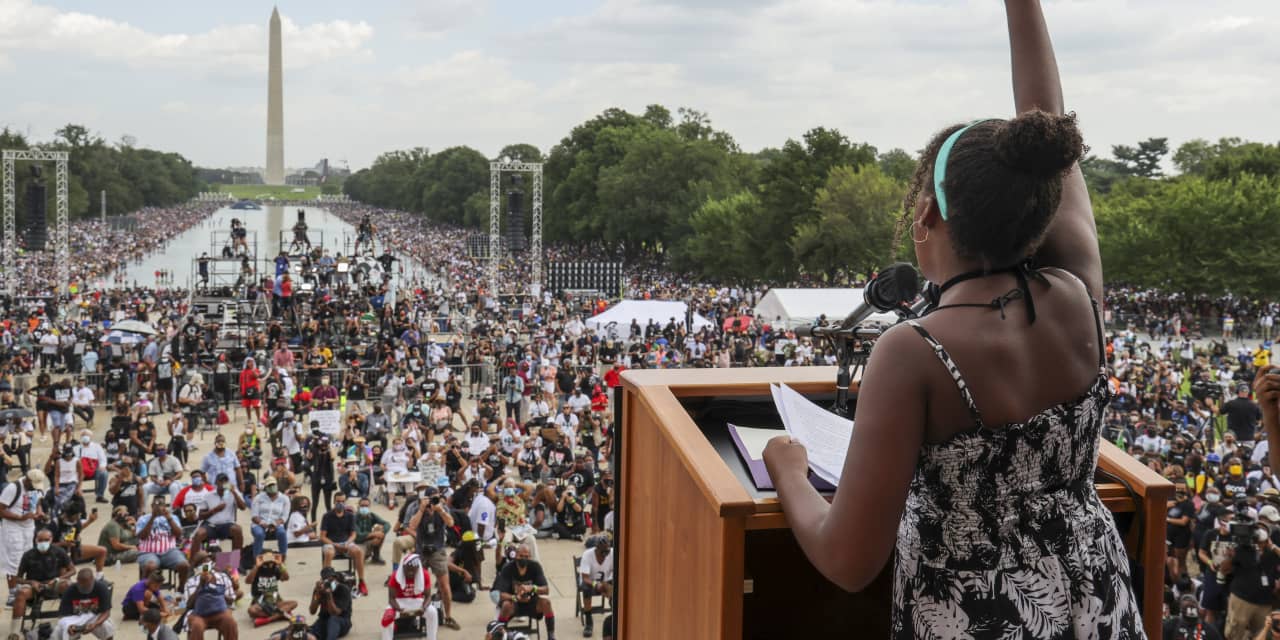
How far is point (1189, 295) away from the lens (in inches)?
1777

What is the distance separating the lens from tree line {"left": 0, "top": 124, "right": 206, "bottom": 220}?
283ft

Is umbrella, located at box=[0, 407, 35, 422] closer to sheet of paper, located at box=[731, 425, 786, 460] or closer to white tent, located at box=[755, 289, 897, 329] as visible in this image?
sheet of paper, located at box=[731, 425, 786, 460]

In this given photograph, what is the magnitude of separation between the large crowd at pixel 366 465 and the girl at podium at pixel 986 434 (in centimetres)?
51

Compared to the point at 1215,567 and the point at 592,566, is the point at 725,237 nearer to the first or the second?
the point at 592,566

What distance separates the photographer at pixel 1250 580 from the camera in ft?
29.3

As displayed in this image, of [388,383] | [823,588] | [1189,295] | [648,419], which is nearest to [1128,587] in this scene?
[823,588]

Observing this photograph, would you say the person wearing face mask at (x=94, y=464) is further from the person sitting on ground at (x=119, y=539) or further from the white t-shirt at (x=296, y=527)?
the white t-shirt at (x=296, y=527)

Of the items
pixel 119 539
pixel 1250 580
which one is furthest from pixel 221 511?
pixel 1250 580

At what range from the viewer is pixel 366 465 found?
16.0 metres

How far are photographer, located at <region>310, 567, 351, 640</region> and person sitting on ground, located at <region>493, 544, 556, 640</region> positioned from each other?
1465 mm

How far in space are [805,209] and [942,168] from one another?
55.0 metres

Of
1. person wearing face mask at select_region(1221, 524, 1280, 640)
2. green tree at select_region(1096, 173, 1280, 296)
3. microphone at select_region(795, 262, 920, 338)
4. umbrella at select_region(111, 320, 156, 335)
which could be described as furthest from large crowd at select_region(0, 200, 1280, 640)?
green tree at select_region(1096, 173, 1280, 296)

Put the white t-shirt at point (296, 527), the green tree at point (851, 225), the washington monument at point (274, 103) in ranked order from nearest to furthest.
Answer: the white t-shirt at point (296, 527) < the green tree at point (851, 225) < the washington monument at point (274, 103)

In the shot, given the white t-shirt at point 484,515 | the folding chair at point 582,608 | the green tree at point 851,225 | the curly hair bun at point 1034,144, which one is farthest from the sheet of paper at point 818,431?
the green tree at point 851,225
